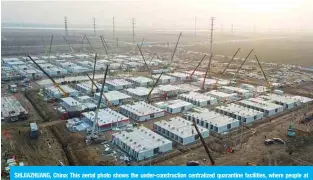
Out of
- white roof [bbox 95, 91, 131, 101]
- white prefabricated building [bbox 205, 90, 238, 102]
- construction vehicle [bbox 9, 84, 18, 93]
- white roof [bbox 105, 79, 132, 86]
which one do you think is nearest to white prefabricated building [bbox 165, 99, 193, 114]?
white prefabricated building [bbox 205, 90, 238, 102]

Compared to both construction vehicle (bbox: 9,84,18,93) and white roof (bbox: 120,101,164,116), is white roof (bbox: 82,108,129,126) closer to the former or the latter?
white roof (bbox: 120,101,164,116)

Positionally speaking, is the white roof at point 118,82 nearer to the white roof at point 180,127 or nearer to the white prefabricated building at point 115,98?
the white prefabricated building at point 115,98

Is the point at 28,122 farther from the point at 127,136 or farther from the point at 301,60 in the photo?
the point at 301,60

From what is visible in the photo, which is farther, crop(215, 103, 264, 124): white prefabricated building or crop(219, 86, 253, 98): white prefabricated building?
crop(219, 86, 253, 98): white prefabricated building

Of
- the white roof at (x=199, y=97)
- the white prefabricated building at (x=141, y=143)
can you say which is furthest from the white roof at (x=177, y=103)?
the white prefabricated building at (x=141, y=143)

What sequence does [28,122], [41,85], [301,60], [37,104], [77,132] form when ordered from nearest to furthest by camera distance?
[77,132]
[28,122]
[37,104]
[41,85]
[301,60]

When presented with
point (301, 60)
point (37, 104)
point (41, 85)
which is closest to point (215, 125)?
point (37, 104)
